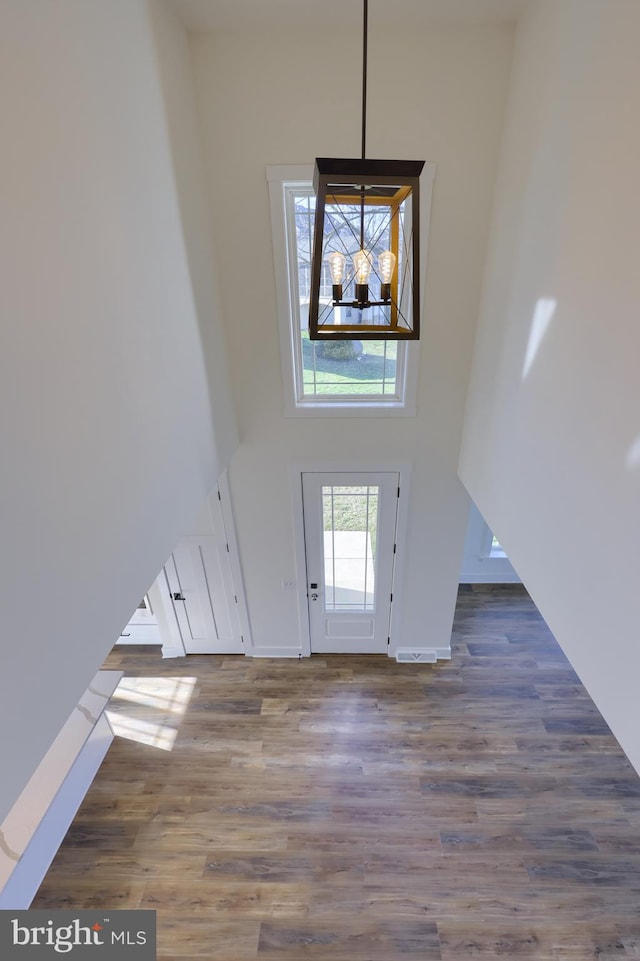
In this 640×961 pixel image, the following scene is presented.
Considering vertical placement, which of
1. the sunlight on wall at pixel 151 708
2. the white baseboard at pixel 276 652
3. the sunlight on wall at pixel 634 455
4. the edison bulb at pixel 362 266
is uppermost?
Answer: the edison bulb at pixel 362 266

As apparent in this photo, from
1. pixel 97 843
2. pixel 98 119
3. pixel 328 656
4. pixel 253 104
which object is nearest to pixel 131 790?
pixel 97 843

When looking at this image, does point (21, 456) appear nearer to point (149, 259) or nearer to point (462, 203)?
point (149, 259)

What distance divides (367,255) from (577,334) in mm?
989

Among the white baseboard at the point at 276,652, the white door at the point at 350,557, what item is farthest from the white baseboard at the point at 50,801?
the white door at the point at 350,557

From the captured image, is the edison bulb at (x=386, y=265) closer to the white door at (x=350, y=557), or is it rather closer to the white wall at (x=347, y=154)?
the white wall at (x=347, y=154)

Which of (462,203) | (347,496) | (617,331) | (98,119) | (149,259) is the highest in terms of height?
(98,119)

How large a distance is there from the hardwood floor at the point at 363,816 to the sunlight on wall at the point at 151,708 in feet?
0.06

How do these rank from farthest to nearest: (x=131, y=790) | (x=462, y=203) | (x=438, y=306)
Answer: (x=131, y=790)
(x=438, y=306)
(x=462, y=203)

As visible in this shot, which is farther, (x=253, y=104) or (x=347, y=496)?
(x=347, y=496)

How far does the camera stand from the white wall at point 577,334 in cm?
145

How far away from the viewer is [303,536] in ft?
12.0

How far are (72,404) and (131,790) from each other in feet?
10.6

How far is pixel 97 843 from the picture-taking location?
2.92 m

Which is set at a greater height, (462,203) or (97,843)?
(462,203)
